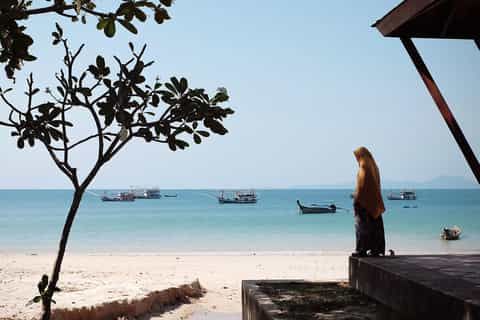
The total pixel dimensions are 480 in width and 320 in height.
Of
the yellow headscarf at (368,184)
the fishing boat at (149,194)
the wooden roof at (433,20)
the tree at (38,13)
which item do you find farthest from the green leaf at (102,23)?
the fishing boat at (149,194)

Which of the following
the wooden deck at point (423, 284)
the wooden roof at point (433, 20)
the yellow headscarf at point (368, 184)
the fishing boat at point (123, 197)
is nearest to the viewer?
the wooden deck at point (423, 284)

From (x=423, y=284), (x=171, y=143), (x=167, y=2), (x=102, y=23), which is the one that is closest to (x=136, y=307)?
(x=423, y=284)

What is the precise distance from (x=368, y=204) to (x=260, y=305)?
1.78m

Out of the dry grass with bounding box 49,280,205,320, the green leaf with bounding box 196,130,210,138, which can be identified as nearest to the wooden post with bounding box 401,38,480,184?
the green leaf with bounding box 196,130,210,138

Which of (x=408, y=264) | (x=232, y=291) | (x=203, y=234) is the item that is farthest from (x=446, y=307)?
(x=203, y=234)

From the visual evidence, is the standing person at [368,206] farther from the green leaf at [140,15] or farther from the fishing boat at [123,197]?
the fishing boat at [123,197]

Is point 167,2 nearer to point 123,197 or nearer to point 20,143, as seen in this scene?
point 20,143

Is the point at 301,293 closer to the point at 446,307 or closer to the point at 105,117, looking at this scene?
the point at 446,307

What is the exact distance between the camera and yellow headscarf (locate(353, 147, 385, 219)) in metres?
6.95

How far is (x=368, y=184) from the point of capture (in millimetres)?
6957

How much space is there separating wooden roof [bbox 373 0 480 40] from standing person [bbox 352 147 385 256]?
1.61 metres

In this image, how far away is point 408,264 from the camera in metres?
6.23

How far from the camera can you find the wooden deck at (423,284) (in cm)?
448

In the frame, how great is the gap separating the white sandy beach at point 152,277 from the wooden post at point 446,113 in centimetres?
505
